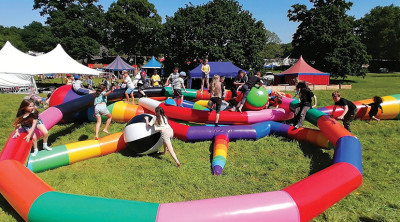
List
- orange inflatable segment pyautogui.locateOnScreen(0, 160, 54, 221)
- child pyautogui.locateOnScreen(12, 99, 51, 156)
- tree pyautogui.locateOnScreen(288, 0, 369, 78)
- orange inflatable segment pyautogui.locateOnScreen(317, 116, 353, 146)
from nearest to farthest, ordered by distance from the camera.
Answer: orange inflatable segment pyautogui.locateOnScreen(0, 160, 54, 221), child pyautogui.locateOnScreen(12, 99, 51, 156), orange inflatable segment pyautogui.locateOnScreen(317, 116, 353, 146), tree pyautogui.locateOnScreen(288, 0, 369, 78)

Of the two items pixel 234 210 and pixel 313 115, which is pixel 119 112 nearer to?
pixel 313 115

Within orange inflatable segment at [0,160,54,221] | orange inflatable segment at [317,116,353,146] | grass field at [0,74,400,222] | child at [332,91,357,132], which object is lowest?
grass field at [0,74,400,222]

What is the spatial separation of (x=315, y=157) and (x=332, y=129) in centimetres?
79

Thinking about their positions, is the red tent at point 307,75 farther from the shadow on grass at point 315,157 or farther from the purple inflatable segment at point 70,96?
the purple inflatable segment at point 70,96

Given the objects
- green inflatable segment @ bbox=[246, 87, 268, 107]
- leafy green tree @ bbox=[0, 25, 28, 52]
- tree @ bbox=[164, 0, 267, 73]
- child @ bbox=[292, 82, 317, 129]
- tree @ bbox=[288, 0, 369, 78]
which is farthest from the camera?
leafy green tree @ bbox=[0, 25, 28, 52]

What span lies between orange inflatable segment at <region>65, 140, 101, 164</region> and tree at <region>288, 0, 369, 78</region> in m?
29.2

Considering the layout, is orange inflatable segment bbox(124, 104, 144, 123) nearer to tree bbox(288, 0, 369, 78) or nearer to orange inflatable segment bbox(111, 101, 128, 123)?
orange inflatable segment bbox(111, 101, 128, 123)

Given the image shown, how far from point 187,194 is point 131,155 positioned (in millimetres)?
2508

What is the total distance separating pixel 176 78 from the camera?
400 inches

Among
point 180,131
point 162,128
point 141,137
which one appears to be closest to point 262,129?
point 180,131

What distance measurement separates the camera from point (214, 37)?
26.2 meters

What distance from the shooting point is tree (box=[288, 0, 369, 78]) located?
28.9 meters

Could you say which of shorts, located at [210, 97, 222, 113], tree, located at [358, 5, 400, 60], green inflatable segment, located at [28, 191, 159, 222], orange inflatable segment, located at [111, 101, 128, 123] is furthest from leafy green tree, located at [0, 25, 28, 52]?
tree, located at [358, 5, 400, 60]

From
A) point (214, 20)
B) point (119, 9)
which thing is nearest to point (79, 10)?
point (119, 9)
